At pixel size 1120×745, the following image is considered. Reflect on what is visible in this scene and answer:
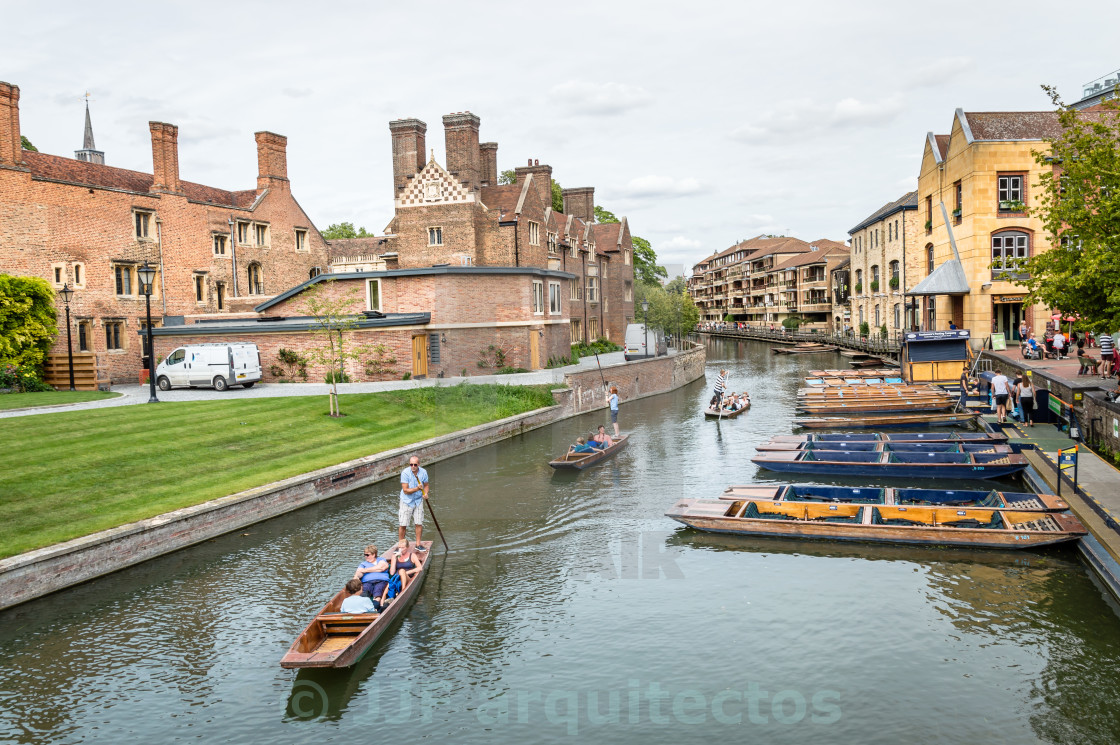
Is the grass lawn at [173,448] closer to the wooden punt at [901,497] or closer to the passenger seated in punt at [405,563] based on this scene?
the passenger seated in punt at [405,563]

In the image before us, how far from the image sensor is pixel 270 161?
49188 millimetres

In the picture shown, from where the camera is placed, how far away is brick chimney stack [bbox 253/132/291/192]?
4906 cm

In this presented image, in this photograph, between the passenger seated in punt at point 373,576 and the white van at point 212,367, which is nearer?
the passenger seated in punt at point 373,576

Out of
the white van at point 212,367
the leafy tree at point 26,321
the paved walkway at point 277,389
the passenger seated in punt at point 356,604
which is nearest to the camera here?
the passenger seated in punt at point 356,604

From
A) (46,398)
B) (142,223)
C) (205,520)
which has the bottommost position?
(205,520)

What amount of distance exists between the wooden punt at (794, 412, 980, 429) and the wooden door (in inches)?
680

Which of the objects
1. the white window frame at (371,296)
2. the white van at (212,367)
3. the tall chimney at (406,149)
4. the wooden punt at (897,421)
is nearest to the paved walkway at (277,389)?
the white van at (212,367)

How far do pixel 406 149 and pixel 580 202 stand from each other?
2690 centimetres

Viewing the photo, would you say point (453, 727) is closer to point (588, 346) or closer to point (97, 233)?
point (97, 233)

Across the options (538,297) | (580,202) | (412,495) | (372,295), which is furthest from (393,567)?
(580,202)

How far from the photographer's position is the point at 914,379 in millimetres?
40125

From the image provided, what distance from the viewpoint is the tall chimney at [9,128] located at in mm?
33438

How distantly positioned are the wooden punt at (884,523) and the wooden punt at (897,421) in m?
15.5

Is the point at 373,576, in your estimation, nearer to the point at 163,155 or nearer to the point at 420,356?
the point at 420,356
